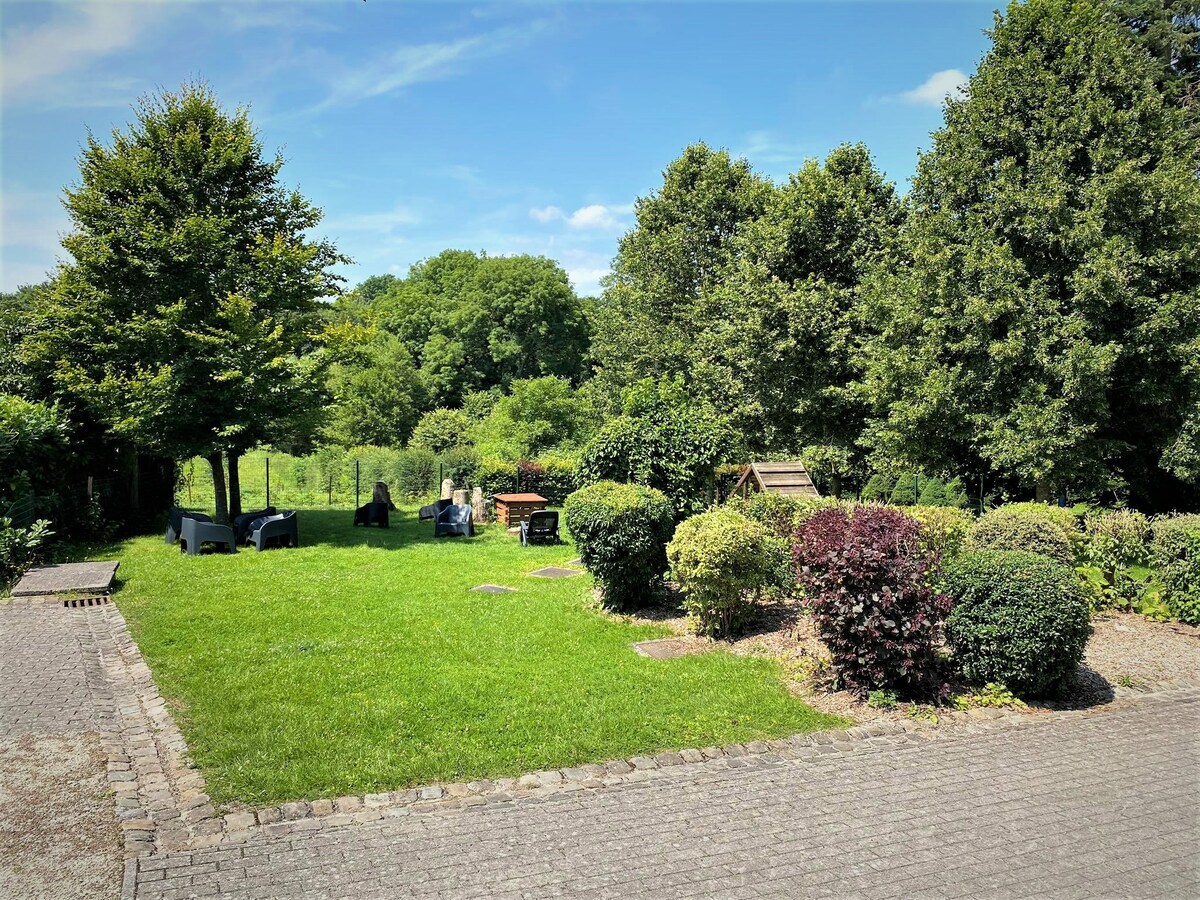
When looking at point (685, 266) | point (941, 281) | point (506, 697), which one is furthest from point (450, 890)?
point (685, 266)

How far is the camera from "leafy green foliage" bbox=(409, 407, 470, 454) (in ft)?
128

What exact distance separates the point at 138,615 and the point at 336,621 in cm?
278

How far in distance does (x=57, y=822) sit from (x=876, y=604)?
658cm

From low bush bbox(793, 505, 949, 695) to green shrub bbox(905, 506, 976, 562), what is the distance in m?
2.29

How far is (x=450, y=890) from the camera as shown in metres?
4.27

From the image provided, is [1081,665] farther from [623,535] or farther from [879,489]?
[879,489]

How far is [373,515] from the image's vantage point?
19.7 m

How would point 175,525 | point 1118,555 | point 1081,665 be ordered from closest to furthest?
point 1081,665 → point 1118,555 → point 175,525

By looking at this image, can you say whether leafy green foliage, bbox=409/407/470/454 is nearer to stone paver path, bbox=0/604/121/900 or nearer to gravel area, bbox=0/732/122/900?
stone paver path, bbox=0/604/121/900

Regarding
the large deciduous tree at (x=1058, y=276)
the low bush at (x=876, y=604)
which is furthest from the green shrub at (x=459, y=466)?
the low bush at (x=876, y=604)

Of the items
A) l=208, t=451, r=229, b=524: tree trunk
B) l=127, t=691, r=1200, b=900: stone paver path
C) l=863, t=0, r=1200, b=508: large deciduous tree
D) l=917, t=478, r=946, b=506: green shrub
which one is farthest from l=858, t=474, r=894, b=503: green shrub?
l=208, t=451, r=229, b=524: tree trunk

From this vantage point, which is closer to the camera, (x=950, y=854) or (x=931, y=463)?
(x=950, y=854)

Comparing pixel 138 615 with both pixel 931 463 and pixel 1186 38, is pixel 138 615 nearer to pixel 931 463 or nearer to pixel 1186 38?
pixel 931 463

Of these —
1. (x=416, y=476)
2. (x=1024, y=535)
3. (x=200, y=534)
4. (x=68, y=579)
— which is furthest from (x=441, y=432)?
(x=1024, y=535)
